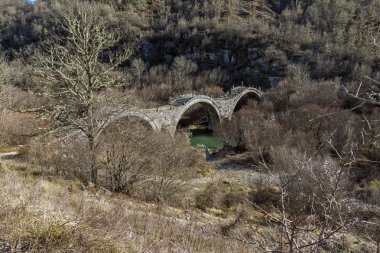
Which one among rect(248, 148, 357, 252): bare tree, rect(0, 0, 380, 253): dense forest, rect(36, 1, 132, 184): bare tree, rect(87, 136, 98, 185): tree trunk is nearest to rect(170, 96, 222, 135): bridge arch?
rect(0, 0, 380, 253): dense forest

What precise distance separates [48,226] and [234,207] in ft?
46.8

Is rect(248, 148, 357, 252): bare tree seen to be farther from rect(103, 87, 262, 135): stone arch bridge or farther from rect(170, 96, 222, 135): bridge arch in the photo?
rect(170, 96, 222, 135): bridge arch

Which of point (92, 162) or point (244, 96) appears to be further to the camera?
point (244, 96)

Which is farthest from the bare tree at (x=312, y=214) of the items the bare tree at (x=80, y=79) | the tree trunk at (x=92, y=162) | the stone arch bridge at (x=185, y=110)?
the stone arch bridge at (x=185, y=110)

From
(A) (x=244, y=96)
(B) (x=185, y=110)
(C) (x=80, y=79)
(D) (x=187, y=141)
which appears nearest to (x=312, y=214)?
(C) (x=80, y=79)

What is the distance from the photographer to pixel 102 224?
16.1ft

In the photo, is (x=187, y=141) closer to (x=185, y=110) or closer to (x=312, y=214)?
(x=185, y=110)

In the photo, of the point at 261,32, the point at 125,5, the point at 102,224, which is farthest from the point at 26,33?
the point at 102,224

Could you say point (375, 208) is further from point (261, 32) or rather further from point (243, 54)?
point (261, 32)

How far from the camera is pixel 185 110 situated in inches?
1603

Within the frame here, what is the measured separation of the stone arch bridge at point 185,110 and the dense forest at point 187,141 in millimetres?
2454

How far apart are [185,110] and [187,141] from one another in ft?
52.2

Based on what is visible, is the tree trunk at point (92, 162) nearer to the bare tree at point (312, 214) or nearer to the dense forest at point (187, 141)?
the dense forest at point (187, 141)

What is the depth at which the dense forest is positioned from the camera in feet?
12.8
